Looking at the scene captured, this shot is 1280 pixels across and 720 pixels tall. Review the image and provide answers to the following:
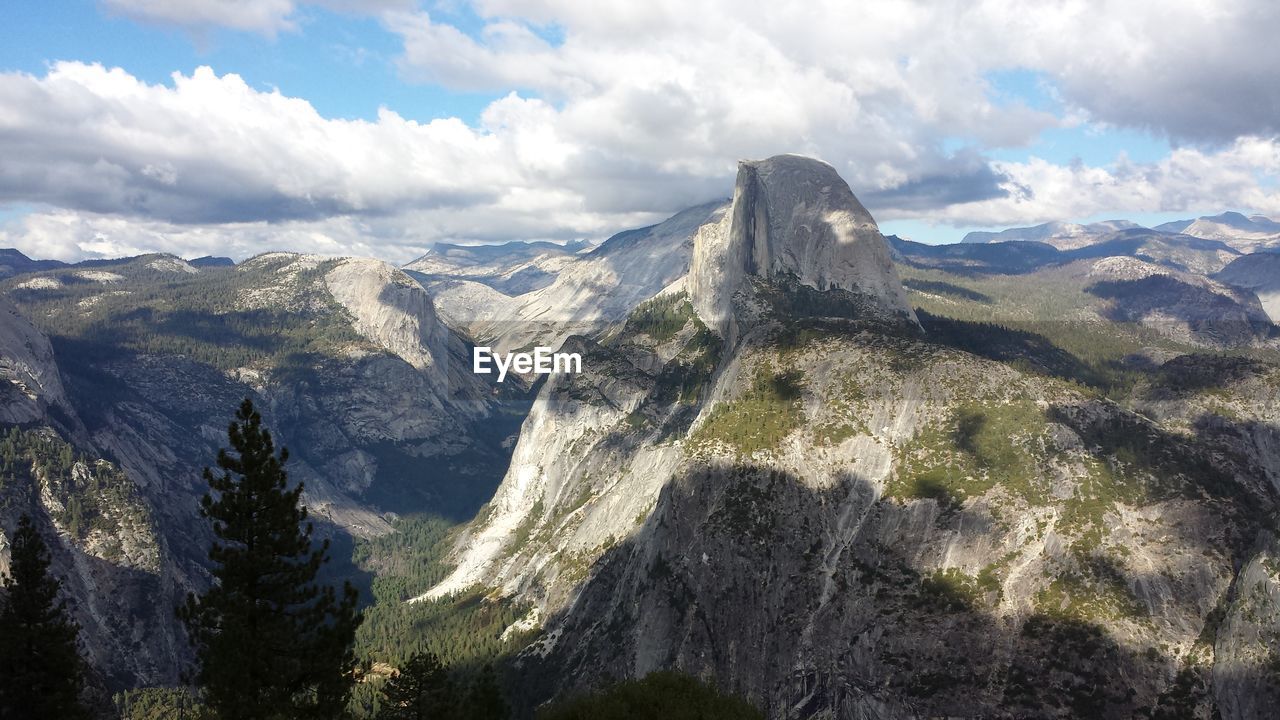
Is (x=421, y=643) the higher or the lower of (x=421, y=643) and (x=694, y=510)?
the lower

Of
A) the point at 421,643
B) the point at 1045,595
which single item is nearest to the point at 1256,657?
the point at 1045,595

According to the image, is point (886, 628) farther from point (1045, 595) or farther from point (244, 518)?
point (244, 518)

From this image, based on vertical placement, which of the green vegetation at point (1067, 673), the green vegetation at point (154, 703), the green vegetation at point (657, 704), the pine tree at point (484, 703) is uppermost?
the green vegetation at point (657, 704)

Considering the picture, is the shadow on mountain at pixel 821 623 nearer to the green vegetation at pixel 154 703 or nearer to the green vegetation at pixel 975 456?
the green vegetation at pixel 975 456

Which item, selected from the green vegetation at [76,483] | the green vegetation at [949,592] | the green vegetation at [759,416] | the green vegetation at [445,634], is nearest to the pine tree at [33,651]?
the green vegetation at [445,634]

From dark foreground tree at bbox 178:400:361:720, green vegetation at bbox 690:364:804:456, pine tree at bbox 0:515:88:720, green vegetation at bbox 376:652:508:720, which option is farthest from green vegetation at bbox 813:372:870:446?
pine tree at bbox 0:515:88:720

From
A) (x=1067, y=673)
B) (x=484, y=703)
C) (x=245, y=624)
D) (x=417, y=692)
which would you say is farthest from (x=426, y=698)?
(x=1067, y=673)
